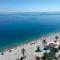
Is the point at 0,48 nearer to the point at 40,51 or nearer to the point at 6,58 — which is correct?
the point at 6,58

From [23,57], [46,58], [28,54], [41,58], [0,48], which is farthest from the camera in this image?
[0,48]

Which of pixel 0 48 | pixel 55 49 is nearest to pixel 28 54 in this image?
pixel 55 49

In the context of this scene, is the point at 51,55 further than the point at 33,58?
No

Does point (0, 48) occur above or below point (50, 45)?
below

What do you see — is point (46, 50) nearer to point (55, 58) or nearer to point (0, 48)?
point (55, 58)

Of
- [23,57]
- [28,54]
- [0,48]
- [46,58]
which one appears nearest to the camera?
[46,58]

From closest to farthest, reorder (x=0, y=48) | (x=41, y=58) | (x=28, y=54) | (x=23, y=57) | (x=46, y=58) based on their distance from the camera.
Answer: (x=46, y=58)
(x=41, y=58)
(x=23, y=57)
(x=28, y=54)
(x=0, y=48)

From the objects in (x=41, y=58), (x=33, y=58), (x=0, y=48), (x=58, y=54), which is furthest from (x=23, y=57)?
(x=0, y=48)

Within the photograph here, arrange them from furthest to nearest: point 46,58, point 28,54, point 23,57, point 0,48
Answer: point 0,48, point 28,54, point 23,57, point 46,58

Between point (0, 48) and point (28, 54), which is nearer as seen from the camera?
point (28, 54)
